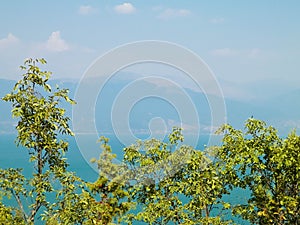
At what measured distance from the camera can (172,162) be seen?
11.5 metres

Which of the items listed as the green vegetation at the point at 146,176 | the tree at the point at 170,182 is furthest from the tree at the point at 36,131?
the tree at the point at 170,182

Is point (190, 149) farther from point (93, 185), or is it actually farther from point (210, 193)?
point (93, 185)

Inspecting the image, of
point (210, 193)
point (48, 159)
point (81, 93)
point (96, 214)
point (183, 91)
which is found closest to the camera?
point (96, 214)

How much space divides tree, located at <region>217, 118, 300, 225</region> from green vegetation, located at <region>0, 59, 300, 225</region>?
3 centimetres

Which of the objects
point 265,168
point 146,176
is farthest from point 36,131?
point 265,168

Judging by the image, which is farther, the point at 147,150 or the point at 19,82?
the point at 147,150

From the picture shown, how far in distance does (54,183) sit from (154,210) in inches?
113

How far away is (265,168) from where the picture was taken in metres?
11.0

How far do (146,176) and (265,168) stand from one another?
328 cm

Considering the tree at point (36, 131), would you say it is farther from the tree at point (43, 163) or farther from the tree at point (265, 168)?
the tree at point (265, 168)

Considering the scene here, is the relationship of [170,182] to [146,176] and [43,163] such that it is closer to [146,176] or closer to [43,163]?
[146,176]

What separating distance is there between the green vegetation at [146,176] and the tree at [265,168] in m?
0.03

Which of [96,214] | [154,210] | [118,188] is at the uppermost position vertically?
[154,210]

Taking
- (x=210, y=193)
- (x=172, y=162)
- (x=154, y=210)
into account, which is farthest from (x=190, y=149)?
(x=154, y=210)
